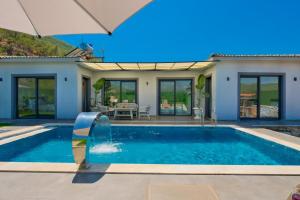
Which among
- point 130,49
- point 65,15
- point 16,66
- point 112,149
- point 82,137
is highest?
point 130,49

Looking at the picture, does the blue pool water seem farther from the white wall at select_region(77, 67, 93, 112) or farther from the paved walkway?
the white wall at select_region(77, 67, 93, 112)

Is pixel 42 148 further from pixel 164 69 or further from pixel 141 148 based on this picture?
pixel 164 69

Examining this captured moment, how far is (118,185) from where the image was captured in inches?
157

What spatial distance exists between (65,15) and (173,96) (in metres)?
15.2

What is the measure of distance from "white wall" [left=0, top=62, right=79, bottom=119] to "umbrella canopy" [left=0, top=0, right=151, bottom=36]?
→ 11.8 meters

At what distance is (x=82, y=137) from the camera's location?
4.71 metres

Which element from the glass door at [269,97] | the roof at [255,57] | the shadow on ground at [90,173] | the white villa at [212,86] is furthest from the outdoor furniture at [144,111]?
the shadow on ground at [90,173]

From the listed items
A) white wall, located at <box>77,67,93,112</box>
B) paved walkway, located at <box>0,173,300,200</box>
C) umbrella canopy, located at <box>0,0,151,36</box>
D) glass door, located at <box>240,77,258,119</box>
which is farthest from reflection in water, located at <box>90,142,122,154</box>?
glass door, located at <box>240,77,258,119</box>

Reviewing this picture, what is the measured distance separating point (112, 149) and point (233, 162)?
403cm

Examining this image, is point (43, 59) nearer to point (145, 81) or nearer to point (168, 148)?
point (145, 81)

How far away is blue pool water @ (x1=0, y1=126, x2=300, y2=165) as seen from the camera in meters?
6.59

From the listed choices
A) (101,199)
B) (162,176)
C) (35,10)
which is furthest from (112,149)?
(35,10)

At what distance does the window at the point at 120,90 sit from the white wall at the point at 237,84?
682 cm

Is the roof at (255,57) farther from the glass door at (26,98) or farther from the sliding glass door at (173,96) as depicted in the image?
the glass door at (26,98)
